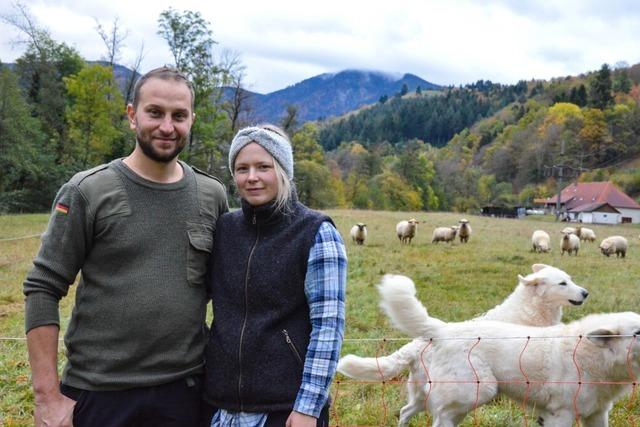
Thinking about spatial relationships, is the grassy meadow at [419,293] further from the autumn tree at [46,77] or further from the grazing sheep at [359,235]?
the autumn tree at [46,77]

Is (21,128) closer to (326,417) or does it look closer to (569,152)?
(326,417)

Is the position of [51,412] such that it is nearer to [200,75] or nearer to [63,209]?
[63,209]

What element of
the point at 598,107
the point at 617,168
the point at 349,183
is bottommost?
the point at 349,183

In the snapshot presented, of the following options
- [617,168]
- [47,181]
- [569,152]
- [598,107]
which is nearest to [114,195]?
[47,181]

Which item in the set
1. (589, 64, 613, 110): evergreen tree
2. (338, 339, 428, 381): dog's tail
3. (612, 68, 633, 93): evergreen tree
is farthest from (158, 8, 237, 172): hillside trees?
(612, 68, 633, 93): evergreen tree

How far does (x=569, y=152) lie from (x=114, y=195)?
103807 millimetres

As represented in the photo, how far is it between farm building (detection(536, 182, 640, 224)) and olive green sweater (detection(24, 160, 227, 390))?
74718mm

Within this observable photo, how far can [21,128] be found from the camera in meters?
32.3

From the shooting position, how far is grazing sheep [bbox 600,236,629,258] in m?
19.3

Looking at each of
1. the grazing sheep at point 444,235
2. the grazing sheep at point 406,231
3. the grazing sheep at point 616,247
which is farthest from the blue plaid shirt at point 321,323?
the grazing sheep at point 616,247

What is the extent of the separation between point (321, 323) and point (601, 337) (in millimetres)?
3009

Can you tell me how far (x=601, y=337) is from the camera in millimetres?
4273

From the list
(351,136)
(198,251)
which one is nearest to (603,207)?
(198,251)

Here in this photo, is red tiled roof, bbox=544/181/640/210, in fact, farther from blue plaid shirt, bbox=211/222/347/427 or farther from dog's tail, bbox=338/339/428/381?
blue plaid shirt, bbox=211/222/347/427
